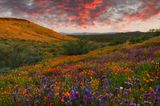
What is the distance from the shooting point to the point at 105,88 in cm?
536

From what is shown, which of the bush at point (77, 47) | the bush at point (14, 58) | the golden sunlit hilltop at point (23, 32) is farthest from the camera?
the golden sunlit hilltop at point (23, 32)

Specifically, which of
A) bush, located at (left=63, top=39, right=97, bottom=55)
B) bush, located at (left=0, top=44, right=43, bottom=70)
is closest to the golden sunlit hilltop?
bush, located at (left=63, top=39, right=97, bottom=55)

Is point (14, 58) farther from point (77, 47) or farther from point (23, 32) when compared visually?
point (23, 32)

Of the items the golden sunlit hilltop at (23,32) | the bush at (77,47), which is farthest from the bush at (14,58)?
the golden sunlit hilltop at (23,32)

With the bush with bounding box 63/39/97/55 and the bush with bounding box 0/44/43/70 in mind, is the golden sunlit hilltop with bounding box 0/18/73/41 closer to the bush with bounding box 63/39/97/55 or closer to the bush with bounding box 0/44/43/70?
the bush with bounding box 63/39/97/55

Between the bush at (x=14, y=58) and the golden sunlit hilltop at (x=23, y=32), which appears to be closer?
the bush at (x=14, y=58)

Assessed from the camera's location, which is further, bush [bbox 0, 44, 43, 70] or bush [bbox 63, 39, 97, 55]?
bush [bbox 63, 39, 97, 55]

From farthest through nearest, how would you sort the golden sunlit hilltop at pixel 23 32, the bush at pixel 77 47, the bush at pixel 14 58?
the golden sunlit hilltop at pixel 23 32 < the bush at pixel 77 47 < the bush at pixel 14 58

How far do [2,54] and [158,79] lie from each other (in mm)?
45895

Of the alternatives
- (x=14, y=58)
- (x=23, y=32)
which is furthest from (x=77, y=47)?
(x=23, y=32)

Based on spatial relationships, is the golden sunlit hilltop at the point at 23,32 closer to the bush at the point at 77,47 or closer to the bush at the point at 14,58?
the bush at the point at 77,47

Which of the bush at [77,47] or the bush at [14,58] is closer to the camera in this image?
the bush at [14,58]

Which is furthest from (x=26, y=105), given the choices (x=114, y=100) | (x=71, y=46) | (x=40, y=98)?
(x=71, y=46)

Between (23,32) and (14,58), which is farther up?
(23,32)
